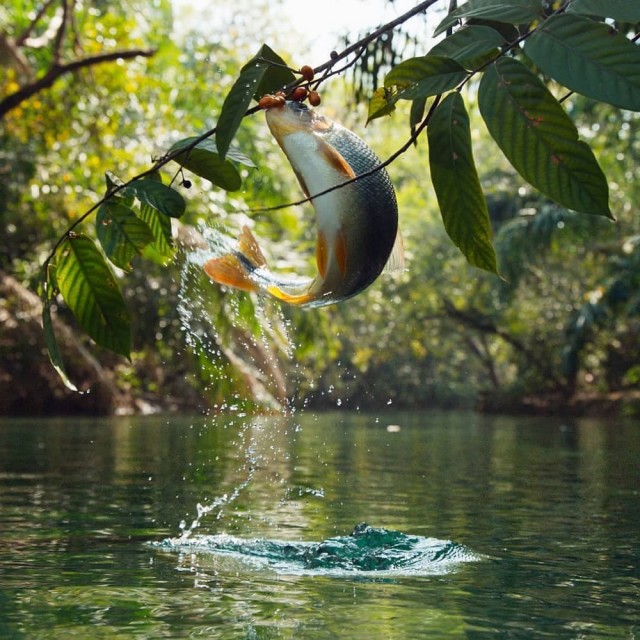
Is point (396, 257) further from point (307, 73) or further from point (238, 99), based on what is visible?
point (238, 99)

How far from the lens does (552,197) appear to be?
143cm

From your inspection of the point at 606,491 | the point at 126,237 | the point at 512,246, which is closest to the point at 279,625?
the point at 126,237

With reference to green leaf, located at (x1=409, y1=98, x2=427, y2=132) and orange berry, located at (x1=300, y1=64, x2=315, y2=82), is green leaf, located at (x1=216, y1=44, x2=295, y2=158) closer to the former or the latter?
orange berry, located at (x1=300, y1=64, x2=315, y2=82)

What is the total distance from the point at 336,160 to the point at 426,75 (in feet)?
1.77

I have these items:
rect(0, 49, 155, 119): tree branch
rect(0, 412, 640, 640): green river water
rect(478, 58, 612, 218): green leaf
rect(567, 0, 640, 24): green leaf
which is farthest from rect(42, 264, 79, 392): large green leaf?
rect(0, 49, 155, 119): tree branch

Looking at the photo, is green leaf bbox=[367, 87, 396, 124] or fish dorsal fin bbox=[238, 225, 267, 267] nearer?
green leaf bbox=[367, 87, 396, 124]

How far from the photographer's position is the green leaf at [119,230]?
1910 millimetres

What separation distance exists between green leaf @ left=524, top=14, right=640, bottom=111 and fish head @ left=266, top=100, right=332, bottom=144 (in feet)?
2.43

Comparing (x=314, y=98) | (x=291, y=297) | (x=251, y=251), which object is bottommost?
(x=291, y=297)

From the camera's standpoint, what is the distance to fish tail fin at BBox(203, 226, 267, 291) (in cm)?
223

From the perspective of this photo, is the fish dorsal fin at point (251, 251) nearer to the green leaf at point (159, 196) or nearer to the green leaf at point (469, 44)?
the green leaf at point (159, 196)

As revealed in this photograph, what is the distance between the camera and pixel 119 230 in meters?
1.92

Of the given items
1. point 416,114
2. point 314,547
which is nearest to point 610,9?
point 416,114

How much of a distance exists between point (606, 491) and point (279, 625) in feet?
16.0
